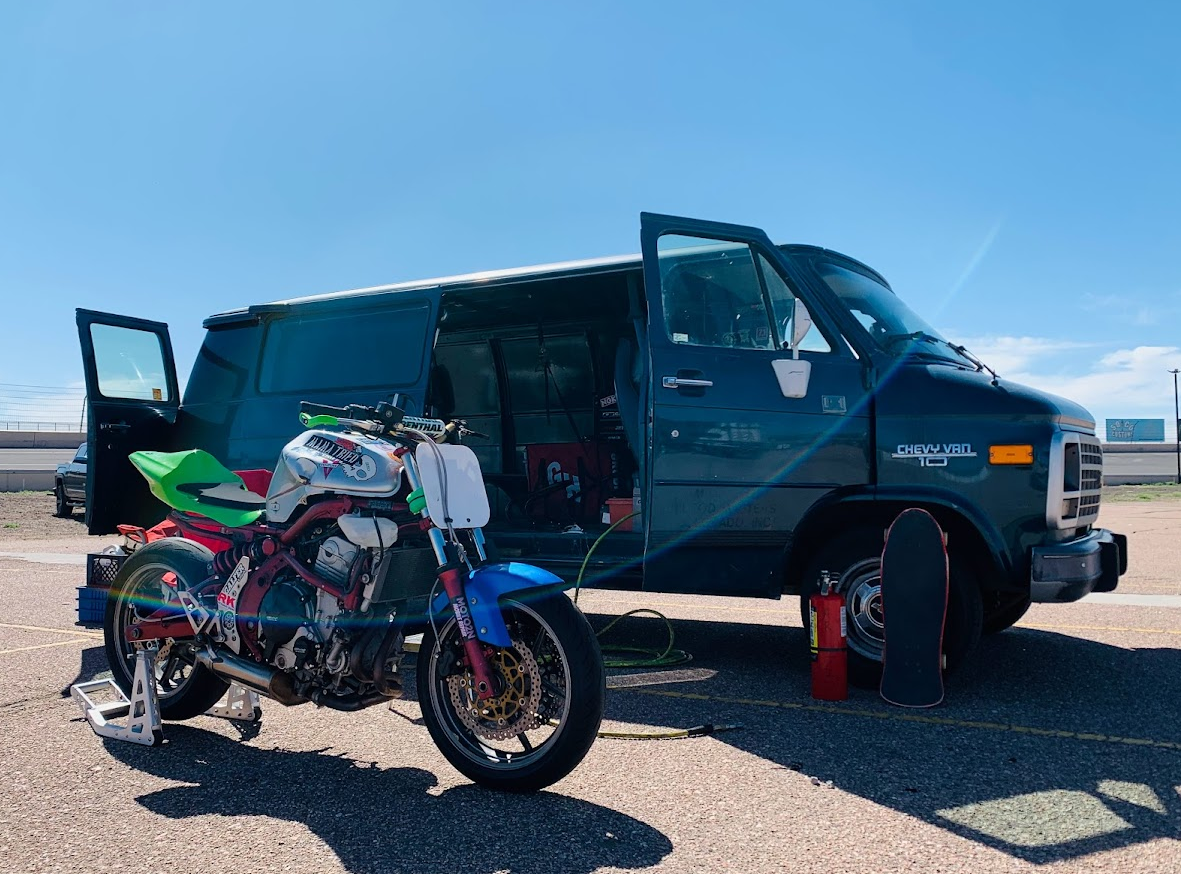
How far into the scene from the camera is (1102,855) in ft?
9.30

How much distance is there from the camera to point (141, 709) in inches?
160

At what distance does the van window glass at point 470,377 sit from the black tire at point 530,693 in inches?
232

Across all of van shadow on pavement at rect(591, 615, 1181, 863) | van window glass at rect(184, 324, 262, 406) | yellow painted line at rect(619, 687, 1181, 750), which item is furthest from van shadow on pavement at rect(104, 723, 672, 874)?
van window glass at rect(184, 324, 262, 406)

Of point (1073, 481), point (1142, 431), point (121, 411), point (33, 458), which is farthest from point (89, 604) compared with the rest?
point (1142, 431)

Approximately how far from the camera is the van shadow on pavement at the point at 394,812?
9.36ft

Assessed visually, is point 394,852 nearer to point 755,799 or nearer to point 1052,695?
point 755,799

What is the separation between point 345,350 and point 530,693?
13.5 feet

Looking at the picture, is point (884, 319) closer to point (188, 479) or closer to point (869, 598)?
point (869, 598)

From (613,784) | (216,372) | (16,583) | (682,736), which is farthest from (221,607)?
(16,583)

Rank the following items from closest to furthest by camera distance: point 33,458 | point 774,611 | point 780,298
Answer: point 780,298 → point 774,611 → point 33,458

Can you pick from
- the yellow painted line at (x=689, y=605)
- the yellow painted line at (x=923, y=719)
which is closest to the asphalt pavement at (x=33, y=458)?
the yellow painted line at (x=689, y=605)

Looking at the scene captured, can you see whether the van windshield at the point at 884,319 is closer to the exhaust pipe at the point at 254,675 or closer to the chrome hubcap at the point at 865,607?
the chrome hubcap at the point at 865,607

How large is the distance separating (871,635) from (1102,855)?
2.27 metres

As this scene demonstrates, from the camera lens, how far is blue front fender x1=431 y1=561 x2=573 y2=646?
3.36 metres
